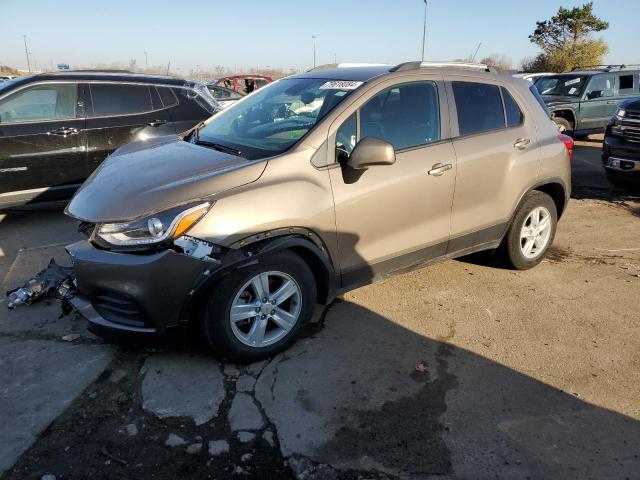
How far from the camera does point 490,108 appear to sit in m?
4.18

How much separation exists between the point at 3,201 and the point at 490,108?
17.1ft

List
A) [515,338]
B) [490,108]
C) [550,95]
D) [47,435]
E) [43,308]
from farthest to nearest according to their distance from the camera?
[550,95] < [490,108] < [43,308] < [515,338] < [47,435]

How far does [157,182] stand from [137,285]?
2.17 feet

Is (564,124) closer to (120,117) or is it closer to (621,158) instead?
(621,158)

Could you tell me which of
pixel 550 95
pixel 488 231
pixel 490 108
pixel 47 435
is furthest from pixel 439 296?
pixel 550 95

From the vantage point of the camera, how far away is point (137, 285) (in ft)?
9.22

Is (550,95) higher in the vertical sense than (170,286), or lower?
higher

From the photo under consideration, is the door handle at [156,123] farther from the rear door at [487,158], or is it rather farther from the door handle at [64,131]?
the rear door at [487,158]

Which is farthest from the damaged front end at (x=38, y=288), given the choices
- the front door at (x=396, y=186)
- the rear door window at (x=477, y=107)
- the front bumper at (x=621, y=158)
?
the front bumper at (x=621, y=158)

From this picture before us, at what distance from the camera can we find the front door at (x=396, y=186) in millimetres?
3375

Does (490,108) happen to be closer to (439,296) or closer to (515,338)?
(439,296)

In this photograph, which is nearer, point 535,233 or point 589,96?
point 535,233

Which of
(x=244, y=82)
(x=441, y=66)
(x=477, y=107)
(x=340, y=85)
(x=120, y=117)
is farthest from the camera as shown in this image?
(x=244, y=82)

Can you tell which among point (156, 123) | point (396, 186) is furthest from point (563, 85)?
point (396, 186)
